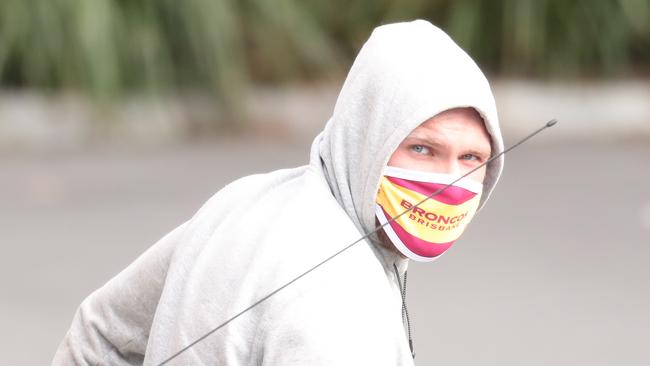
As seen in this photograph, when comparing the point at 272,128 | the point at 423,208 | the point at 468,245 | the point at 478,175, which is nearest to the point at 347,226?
the point at 423,208

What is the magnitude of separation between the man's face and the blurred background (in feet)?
12.5

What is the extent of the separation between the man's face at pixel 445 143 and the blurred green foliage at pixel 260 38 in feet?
19.4

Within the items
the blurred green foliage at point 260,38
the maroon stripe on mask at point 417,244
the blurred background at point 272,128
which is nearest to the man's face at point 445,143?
the maroon stripe on mask at point 417,244

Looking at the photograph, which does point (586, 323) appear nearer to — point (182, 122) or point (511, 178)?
point (511, 178)

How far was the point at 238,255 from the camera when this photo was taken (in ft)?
Result: 8.10

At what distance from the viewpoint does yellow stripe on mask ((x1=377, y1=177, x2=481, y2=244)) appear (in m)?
2.55

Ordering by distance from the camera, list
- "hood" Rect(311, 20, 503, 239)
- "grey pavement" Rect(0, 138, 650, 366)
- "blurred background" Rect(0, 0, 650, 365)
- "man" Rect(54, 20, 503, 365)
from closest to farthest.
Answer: "man" Rect(54, 20, 503, 365), "hood" Rect(311, 20, 503, 239), "grey pavement" Rect(0, 138, 650, 366), "blurred background" Rect(0, 0, 650, 365)

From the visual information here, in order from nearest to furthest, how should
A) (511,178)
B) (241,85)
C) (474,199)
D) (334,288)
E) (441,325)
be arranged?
(334,288)
(474,199)
(441,325)
(511,178)
(241,85)

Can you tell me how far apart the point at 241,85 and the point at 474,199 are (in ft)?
20.4

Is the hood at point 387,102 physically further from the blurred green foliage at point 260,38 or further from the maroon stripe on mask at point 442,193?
the blurred green foliage at point 260,38

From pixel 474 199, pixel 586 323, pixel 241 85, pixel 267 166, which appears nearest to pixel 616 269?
pixel 586 323

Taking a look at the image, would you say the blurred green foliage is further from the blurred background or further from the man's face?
the man's face

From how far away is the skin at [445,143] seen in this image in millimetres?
2482

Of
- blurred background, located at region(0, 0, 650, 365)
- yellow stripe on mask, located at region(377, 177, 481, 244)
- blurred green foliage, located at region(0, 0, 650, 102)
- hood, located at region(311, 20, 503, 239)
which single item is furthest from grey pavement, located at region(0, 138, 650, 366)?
hood, located at region(311, 20, 503, 239)
